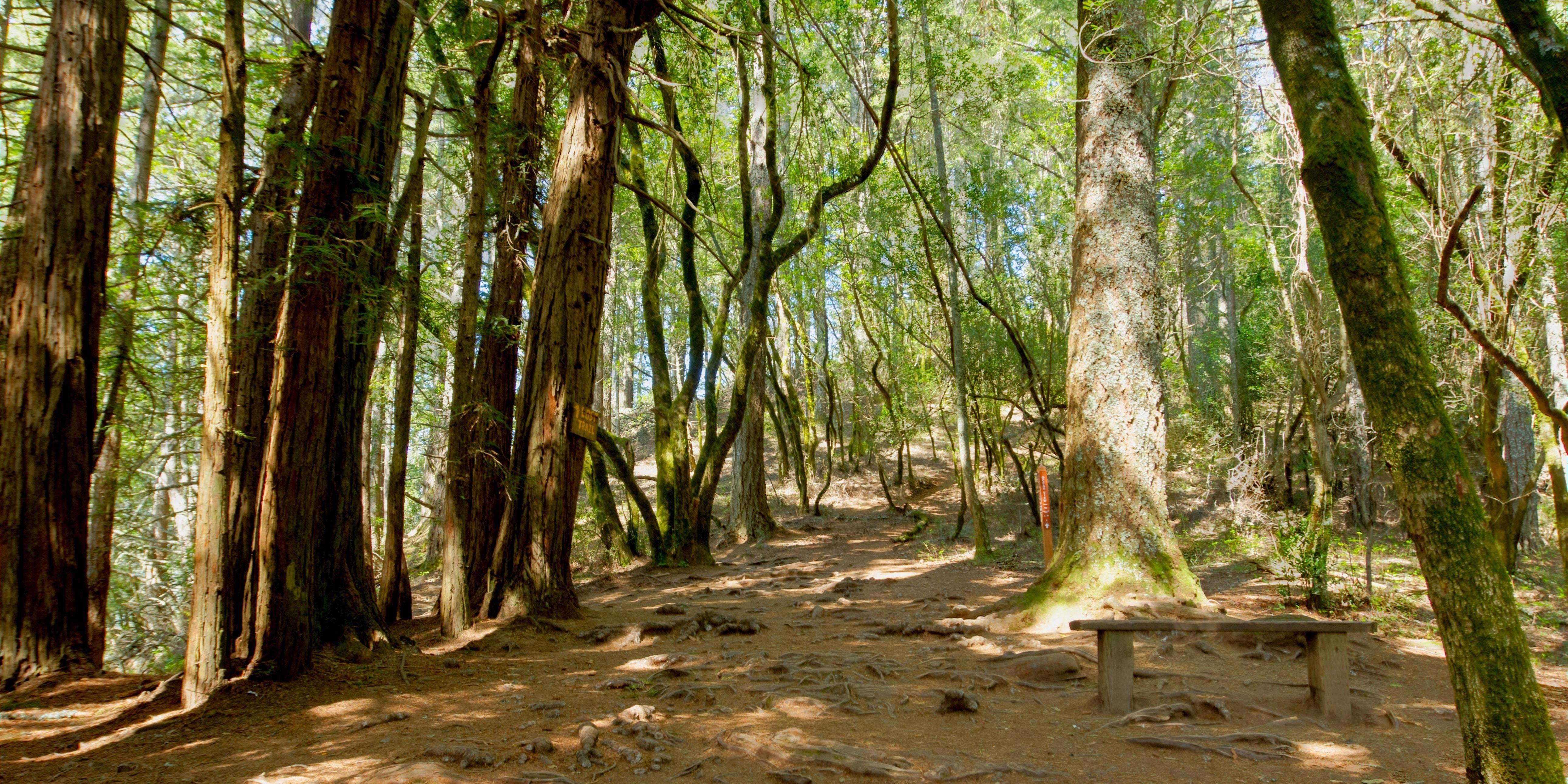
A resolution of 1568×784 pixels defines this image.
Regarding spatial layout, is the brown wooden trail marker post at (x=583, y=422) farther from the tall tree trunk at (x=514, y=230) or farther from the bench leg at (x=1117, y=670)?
the bench leg at (x=1117, y=670)

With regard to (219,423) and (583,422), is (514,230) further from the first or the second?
(219,423)

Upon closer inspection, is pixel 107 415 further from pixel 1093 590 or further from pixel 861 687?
pixel 1093 590

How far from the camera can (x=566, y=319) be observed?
6266 mm

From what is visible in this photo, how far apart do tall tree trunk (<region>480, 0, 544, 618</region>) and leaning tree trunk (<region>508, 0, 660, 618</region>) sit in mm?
311

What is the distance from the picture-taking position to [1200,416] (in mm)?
19250

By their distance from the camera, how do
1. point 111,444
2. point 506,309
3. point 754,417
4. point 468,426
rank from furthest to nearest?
point 754,417 < point 506,309 < point 468,426 < point 111,444

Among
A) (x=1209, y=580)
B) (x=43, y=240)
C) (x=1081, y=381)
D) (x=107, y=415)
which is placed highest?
(x=43, y=240)

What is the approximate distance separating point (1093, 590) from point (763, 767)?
365 cm

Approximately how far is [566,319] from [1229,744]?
16.9ft

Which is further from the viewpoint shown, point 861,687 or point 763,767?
point 861,687

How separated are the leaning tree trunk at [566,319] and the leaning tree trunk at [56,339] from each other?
8.43 ft

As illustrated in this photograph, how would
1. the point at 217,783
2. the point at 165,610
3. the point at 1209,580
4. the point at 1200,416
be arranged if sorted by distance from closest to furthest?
the point at 217,783 < the point at 165,610 < the point at 1209,580 < the point at 1200,416

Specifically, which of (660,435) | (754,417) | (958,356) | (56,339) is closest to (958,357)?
(958,356)

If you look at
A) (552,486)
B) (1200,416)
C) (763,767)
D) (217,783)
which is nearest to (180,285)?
(552,486)
